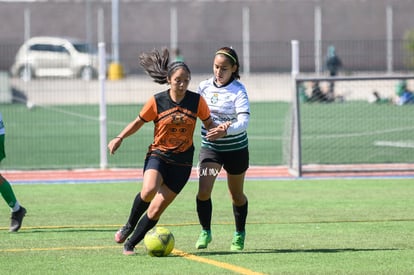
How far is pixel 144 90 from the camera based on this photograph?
25500mm

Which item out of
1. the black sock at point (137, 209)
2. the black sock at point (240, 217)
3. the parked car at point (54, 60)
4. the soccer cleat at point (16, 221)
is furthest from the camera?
the parked car at point (54, 60)

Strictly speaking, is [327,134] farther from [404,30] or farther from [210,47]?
[404,30]

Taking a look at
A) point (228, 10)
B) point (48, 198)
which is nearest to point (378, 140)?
point (48, 198)

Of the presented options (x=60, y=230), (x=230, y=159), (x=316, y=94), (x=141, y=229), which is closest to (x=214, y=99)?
(x=230, y=159)

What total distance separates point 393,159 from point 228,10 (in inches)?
1225

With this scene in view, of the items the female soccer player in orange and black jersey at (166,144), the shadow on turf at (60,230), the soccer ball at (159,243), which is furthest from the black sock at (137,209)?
the shadow on turf at (60,230)

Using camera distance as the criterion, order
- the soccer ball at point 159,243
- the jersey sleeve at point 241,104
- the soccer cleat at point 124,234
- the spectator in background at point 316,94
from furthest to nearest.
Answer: the spectator in background at point 316,94 < the jersey sleeve at point 241,104 < the soccer cleat at point 124,234 < the soccer ball at point 159,243

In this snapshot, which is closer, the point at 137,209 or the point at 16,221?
the point at 137,209

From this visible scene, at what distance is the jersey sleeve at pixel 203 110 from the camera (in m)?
9.91

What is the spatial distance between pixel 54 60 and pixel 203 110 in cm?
2607

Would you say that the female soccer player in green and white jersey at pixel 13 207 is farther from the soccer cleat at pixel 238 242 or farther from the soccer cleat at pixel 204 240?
the soccer cleat at pixel 238 242

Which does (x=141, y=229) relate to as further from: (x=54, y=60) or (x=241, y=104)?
(x=54, y=60)

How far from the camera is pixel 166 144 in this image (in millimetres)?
9859

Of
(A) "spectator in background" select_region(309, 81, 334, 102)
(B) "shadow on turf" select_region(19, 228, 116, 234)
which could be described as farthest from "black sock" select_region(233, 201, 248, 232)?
(A) "spectator in background" select_region(309, 81, 334, 102)
